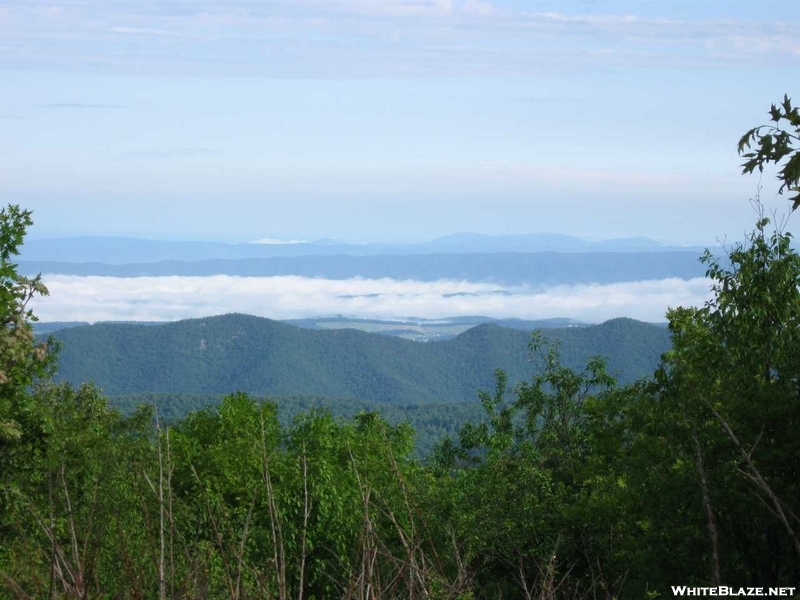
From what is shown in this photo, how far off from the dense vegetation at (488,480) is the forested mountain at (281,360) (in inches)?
4742

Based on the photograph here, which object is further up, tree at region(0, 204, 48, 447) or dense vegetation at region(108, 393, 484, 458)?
tree at region(0, 204, 48, 447)

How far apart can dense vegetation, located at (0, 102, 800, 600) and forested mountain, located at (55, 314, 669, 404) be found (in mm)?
120435

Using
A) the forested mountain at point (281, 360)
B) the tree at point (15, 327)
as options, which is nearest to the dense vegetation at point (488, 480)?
the tree at point (15, 327)

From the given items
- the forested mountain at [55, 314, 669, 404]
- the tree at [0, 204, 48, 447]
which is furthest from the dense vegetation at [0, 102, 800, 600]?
the forested mountain at [55, 314, 669, 404]

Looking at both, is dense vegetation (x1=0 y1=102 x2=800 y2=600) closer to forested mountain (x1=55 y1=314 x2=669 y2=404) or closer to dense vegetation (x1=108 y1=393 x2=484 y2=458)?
dense vegetation (x1=108 y1=393 x2=484 y2=458)

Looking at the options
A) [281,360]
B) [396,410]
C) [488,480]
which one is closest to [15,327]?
[488,480]

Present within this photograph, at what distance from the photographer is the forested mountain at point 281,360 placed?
6329 inches

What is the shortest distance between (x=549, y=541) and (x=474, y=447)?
40.7 feet

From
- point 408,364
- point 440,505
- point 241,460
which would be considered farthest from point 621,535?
point 408,364

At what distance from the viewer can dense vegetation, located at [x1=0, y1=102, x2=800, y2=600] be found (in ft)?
16.3

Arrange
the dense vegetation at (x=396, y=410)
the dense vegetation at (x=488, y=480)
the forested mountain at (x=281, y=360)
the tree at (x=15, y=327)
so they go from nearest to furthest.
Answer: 1. the dense vegetation at (x=488, y=480)
2. the tree at (x=15, y=327)
3. the dense vegetation at (x=396, y=410)
4. the forested mountain at (x=281, y=360)

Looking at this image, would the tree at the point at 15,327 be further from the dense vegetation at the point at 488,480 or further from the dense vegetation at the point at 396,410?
the dense vegetation at the point at 396,410

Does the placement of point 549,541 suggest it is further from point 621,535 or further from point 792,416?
point 792,416

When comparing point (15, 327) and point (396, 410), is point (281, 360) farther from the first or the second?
point (15, 327)
